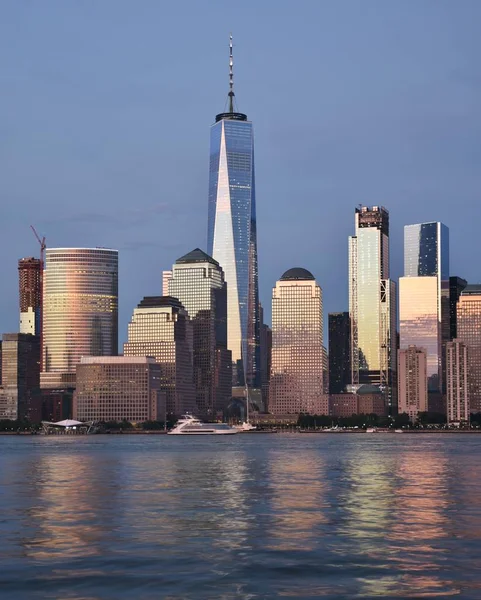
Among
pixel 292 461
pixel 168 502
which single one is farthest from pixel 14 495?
pixel 292 461

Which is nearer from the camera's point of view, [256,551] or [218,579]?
[218,579]

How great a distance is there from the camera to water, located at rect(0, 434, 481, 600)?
51094 millimetres

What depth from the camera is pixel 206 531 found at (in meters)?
69.4

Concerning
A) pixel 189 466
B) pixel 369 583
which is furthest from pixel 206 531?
pixel 189 466

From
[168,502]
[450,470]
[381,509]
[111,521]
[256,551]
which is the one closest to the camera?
[256,551]

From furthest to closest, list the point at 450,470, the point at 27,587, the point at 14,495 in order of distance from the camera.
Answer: the point at 450,470 < the point at 14,495 < the point at 27,587

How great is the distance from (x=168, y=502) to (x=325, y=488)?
19244mm

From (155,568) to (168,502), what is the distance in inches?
1308

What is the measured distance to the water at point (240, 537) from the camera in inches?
2012

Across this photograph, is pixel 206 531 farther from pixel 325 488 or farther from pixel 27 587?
pixel 325 488

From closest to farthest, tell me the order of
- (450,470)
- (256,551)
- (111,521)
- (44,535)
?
(256,551), (44,535), (111,521), (450,470)

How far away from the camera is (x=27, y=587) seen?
50.9 metres

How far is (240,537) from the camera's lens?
6656cm

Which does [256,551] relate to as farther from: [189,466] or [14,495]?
[189,466]
